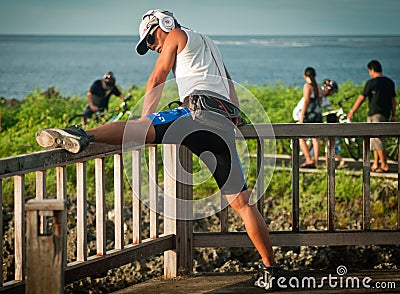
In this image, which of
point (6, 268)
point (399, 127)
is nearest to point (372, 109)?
point (6, 268)

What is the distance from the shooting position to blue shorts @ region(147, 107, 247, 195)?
16.6ft

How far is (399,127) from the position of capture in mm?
5574

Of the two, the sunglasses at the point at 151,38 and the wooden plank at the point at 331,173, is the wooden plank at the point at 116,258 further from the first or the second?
the sunglasses at the point at 151,38

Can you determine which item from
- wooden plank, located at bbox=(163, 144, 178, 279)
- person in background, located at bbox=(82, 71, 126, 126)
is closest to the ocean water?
person in background, located at bbox=(82, 71, 126, 126)

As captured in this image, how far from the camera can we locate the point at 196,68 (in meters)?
5.17

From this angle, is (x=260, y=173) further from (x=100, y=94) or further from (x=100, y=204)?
(x=100, y=94)

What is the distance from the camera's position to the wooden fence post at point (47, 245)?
152 inches

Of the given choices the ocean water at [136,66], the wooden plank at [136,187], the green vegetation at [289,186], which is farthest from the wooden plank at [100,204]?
Result: the ocean water at [136,66]

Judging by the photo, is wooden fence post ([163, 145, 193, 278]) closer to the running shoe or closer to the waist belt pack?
the waist belt pack

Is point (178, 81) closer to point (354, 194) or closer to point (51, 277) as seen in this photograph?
point (51, 277)

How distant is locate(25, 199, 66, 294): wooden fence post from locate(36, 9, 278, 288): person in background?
1.14 metres

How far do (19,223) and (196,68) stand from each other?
1271 millimetres

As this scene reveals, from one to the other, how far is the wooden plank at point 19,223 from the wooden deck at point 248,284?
28.7 inches

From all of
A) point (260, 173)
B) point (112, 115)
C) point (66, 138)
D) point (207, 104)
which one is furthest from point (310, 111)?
point (66, 138)
